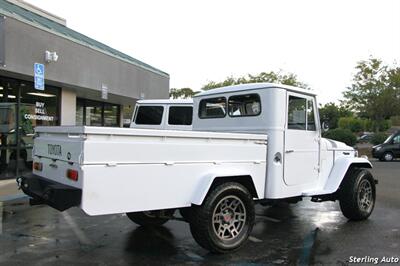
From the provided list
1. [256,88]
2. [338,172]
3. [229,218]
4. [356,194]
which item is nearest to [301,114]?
[256,88]

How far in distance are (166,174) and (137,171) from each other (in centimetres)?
38

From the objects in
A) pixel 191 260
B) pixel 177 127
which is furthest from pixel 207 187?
pixel 177 127

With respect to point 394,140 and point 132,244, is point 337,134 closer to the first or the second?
point 394,140

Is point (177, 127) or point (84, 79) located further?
point (84, 79)

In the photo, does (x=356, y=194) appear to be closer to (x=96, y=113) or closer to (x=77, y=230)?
(x=77, y=230)

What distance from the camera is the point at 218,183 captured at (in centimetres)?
589

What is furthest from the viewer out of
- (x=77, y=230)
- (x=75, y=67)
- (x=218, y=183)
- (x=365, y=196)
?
(x=75, y=67)

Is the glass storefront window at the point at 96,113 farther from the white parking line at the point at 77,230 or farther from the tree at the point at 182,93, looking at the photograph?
the tree at the point at 182,93

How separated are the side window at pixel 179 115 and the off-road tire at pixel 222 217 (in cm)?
628

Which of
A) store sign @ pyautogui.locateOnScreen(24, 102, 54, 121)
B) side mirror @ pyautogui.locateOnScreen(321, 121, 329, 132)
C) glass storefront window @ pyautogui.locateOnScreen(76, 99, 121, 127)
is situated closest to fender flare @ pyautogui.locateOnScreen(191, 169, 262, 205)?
side mirror @ pyautogui.locateOnScreen(321, 121, 329, 132)

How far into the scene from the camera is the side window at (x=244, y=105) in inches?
270

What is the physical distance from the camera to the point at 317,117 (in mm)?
7391

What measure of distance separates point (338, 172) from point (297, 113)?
4.57 ft

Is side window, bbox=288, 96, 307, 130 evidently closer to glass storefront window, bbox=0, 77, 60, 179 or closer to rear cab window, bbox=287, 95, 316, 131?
rear cab window, bbox=287, 95, 316, 131
